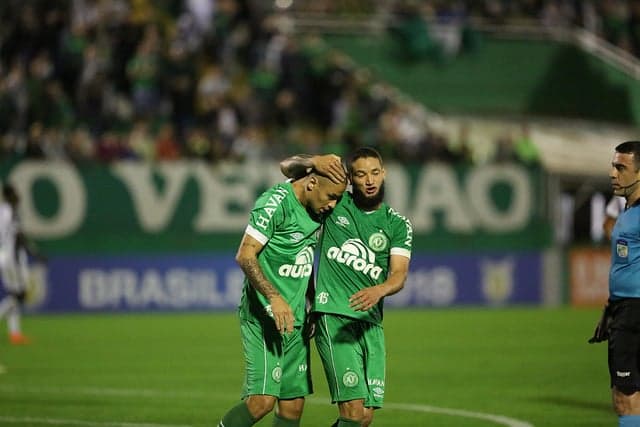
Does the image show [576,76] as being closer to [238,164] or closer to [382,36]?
[382,36]

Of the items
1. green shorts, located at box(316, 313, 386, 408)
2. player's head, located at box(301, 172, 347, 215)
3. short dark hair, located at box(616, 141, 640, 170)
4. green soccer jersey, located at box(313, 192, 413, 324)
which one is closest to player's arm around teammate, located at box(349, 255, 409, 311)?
green soccer jersey, located at box(313, 192, 413, 324)

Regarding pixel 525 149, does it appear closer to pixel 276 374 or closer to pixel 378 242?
pixel 378 242

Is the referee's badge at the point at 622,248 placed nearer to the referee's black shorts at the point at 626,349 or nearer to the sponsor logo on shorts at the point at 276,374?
the referee's black shorts at the point at 626,349

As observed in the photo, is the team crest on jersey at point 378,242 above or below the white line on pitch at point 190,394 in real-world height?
above

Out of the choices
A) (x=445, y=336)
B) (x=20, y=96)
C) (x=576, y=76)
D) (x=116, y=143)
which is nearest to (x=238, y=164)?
(x=116, y=143)

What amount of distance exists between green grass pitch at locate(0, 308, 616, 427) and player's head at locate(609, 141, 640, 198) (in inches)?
125

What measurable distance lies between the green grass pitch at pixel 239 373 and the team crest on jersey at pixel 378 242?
10.2 ft

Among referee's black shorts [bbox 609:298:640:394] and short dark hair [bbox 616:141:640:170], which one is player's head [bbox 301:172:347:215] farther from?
referee's black shorts [bbox 609:298:640:394]

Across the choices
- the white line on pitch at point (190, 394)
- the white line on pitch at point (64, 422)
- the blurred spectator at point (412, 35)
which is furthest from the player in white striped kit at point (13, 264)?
the blurred spectator at point (412, 35)

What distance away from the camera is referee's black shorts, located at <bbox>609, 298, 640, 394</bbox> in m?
8.86

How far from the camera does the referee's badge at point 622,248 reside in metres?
8.98

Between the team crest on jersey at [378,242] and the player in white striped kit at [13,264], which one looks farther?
the player in white striped kit at [13,264]

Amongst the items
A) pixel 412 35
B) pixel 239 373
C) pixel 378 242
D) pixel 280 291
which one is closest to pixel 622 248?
pixel 378 242

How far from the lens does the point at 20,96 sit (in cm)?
2423
